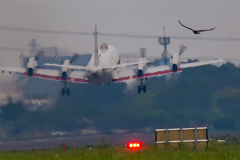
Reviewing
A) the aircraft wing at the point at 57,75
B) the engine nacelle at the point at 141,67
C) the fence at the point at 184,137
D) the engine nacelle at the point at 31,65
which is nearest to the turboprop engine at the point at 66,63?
the aircraft wing at the point at 57,75

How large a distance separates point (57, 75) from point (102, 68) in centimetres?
1045

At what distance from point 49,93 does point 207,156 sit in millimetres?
53716

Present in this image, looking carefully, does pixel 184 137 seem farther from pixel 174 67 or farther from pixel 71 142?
pixel 174 67

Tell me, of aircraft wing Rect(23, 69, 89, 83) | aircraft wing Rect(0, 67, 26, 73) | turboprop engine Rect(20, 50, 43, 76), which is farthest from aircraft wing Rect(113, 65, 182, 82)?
aircraft wing Rect(0, 67, 26, 73)

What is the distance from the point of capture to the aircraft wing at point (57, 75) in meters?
96.2

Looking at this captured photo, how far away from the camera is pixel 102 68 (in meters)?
90.1

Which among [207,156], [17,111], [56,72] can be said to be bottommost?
[207,156]

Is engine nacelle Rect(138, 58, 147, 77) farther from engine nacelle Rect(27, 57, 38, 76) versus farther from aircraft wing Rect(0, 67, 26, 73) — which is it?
aircraft wing Rect(0, 67, 26, 73)

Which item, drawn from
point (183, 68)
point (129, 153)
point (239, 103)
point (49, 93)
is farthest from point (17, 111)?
point (129, 153)

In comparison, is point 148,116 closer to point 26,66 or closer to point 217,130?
point 217,130

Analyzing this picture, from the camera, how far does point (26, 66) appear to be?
94.6 m

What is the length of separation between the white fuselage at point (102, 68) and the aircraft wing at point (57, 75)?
12.5ft

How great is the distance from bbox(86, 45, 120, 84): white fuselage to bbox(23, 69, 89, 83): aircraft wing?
12.5 ft

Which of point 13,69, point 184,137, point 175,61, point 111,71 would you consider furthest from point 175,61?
point 184,137
